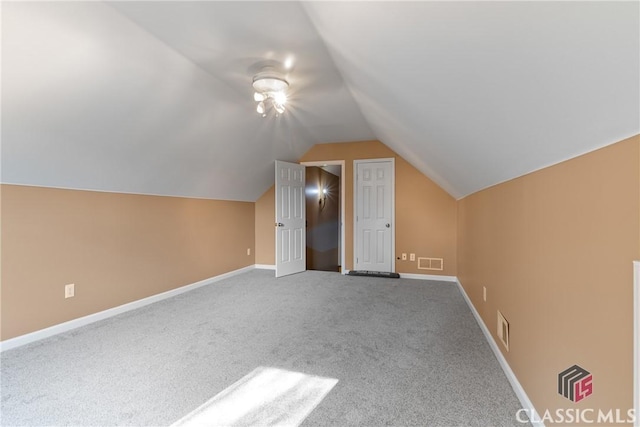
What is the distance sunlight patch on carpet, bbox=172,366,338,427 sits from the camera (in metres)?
1.58

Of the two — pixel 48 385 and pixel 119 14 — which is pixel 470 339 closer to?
pixel 48 385

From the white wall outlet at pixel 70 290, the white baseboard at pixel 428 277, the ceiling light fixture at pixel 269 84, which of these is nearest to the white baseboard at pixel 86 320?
the white wall outlet at pixel 70 290

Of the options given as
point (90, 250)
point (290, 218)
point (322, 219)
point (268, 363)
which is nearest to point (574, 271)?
point (268, 363)

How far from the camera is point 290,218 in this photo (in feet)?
17.5

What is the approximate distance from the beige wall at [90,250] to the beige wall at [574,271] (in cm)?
379

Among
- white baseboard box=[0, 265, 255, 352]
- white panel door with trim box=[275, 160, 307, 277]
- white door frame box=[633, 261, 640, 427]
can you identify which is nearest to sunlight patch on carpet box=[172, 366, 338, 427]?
white door frame box=[633, 261, 640, 427]

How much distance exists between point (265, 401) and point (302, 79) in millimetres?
2653

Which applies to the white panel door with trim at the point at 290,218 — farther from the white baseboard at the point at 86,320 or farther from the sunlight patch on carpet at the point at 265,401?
the sunlight patch on carpet at the point at 265,401

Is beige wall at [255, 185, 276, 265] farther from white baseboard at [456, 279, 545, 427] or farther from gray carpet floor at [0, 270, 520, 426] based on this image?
white baseboard at [456, 279, 545, 427]

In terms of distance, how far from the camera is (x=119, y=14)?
6.04 ft

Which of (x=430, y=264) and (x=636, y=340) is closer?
(x=636, y=340)

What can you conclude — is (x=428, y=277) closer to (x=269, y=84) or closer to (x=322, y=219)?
(x=322, y=219)

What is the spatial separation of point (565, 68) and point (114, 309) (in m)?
4.08

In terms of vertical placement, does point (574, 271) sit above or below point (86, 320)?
above
